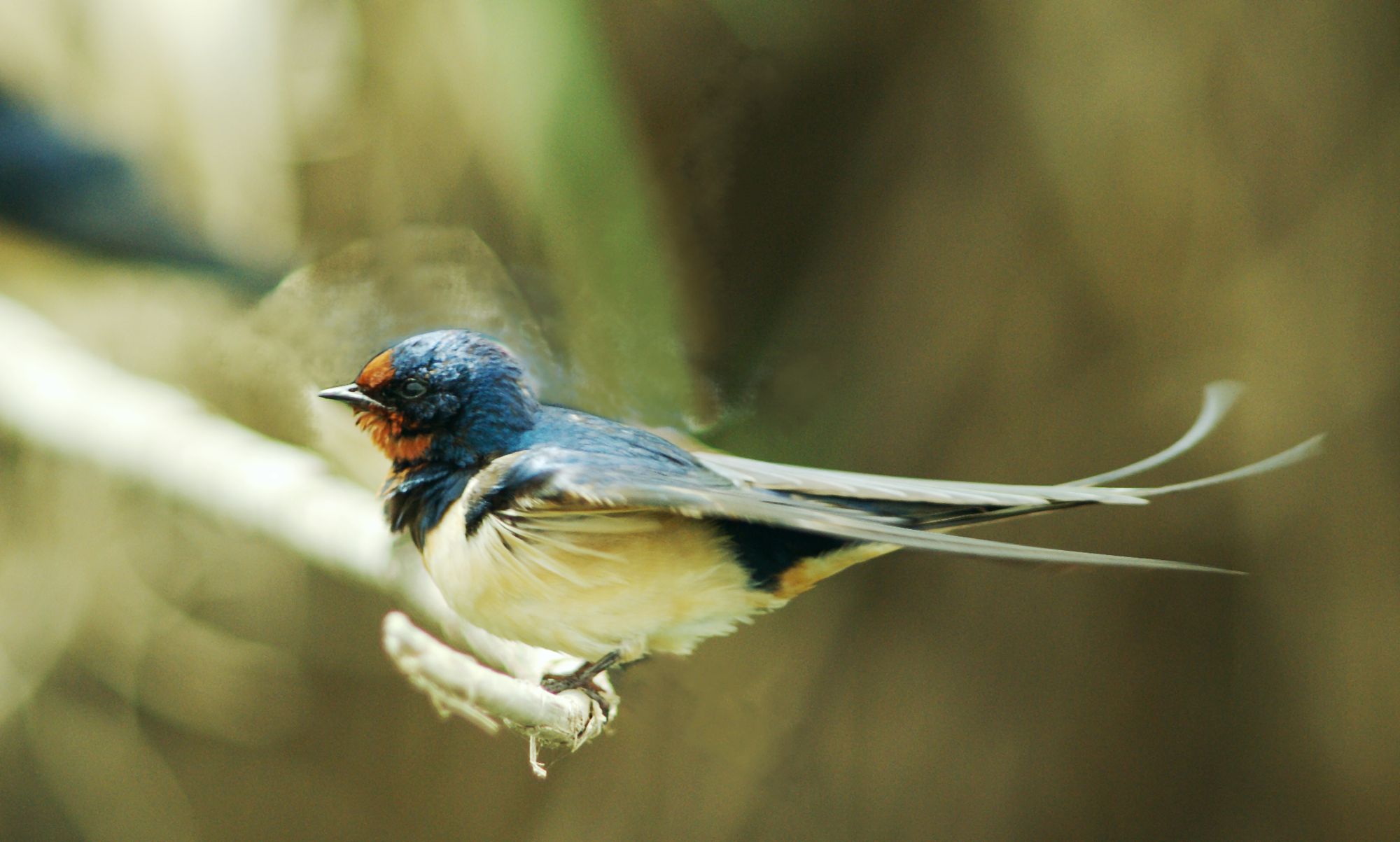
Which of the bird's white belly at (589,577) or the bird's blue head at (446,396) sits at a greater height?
the bird's blue head at (446,396)

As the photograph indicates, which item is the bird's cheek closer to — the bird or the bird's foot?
the bird

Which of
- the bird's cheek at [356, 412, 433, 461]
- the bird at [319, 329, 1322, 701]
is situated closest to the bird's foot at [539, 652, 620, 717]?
the bird at [319, 329, 1322, 701]

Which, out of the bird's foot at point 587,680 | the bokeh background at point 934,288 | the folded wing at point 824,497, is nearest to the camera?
the folded wing at point 824,497

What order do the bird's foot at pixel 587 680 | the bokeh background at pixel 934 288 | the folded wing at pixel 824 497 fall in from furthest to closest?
the bokeh background at pixel 934 288
the bird's foot at pixel 587 680
the folded wing at pixel 824 497

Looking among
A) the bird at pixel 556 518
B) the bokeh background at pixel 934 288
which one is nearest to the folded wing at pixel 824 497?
the bird at pixel 556 518

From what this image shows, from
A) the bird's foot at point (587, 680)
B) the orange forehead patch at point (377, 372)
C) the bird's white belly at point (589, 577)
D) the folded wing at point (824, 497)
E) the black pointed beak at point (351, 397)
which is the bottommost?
the bird's foot at point (587, 680)

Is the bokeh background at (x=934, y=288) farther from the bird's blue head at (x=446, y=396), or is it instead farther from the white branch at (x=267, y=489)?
the bird's blue head at (x=446, y=396)

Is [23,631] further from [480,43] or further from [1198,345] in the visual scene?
[1198,345]
